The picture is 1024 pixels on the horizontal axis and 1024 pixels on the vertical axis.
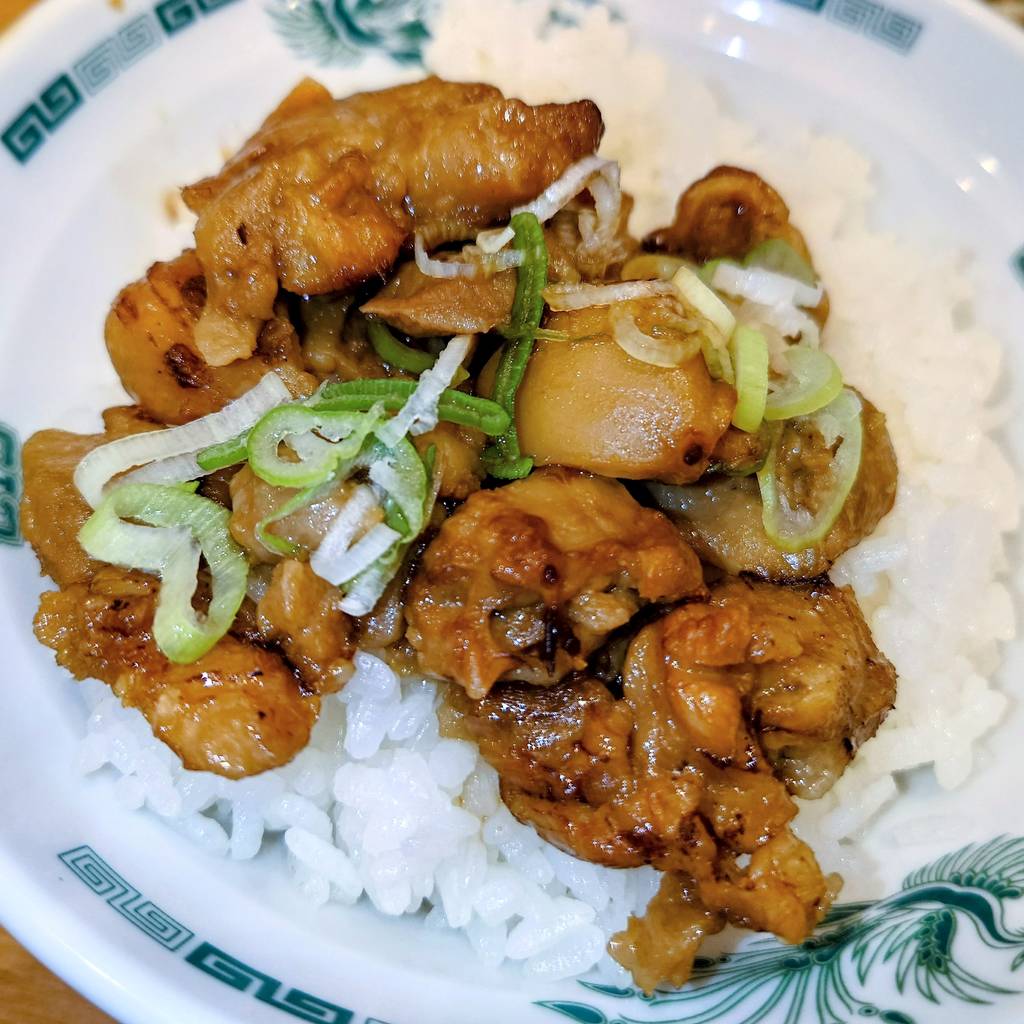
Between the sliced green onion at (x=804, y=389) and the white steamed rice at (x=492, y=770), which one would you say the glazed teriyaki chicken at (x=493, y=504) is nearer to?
the sliced green onion at (x=804, y=389)

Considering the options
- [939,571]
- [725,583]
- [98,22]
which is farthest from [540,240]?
[98,22]

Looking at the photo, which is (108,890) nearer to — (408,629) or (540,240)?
(408,629)

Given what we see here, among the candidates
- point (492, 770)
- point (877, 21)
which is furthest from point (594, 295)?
point (877, 21)

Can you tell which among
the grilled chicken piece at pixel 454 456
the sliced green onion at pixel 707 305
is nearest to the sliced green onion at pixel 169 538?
the grilled chicken piece at pixel 454 456

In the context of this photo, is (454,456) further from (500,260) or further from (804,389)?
(804,389)

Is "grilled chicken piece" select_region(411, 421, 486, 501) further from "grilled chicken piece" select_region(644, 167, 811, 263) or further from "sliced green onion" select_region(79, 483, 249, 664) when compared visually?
"grilled chicken piece" select_region(644, 167, 811, 263)

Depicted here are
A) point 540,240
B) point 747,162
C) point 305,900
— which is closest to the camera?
point 540,240
